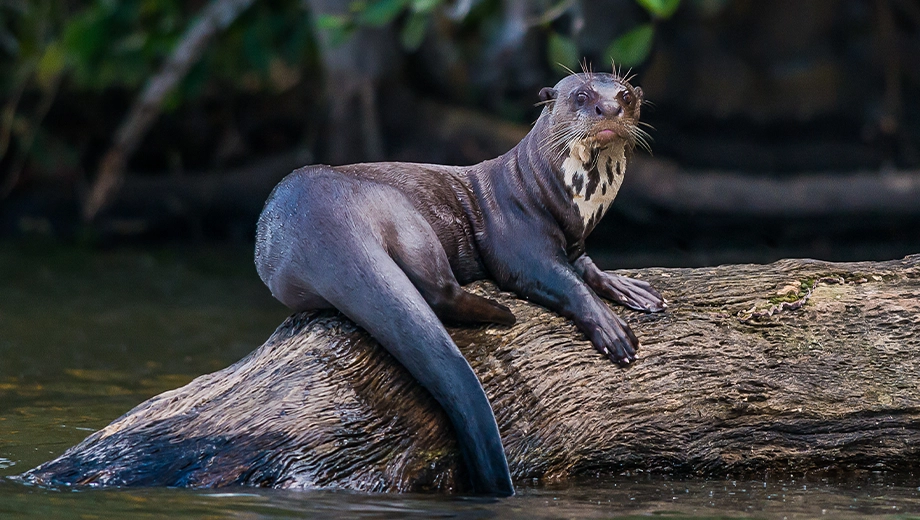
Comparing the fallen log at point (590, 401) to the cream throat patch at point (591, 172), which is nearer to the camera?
the fallen log at point (590, 401)

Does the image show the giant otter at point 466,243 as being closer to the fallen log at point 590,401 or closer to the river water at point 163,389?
the fallen log at point 590,401

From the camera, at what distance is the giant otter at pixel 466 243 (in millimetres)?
3295

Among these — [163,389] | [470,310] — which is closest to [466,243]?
[470,310]

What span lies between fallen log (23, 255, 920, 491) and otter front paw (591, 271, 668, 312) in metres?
0.04

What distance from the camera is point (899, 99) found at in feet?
33.7

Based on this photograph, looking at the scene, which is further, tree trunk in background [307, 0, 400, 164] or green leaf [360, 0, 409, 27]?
tree trunk in background [307, 0, 400, 164]

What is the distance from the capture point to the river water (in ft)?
10.1

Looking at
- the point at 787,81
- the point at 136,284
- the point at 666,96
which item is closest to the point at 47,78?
the point at 136,284

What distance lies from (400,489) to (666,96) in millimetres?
8181

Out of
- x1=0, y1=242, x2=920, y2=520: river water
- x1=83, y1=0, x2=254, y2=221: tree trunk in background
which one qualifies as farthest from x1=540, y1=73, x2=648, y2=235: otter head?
x1=83, y1=0, x2=254, y2=221: tree trunk in background

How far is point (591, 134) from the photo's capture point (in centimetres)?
361

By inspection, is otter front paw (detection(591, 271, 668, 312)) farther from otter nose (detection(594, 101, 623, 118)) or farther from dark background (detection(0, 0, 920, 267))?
dark background (detection(0, 0, 920, 267))

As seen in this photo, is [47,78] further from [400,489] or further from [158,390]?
[400,489]

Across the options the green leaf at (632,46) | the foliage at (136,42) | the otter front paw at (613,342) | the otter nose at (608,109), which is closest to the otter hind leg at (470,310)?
the otter front paw at (613,342)
